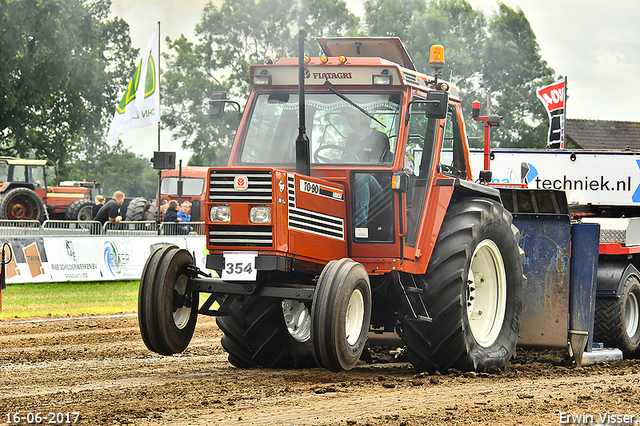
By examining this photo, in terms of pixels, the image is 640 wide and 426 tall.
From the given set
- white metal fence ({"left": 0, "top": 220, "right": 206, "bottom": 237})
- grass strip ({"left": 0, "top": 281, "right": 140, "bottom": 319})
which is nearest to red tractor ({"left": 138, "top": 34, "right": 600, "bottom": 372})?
grass strip ({"left": 0, "top": 281, "right": 140, "bottom": 319})

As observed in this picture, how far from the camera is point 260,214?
6.50 meters

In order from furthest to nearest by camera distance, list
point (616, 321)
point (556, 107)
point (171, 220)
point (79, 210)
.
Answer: point (79, 210) → point (556, 107) → point (171, 220) → point (616, 321)

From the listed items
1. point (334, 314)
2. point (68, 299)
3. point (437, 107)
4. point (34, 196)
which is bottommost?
point (68, 299)

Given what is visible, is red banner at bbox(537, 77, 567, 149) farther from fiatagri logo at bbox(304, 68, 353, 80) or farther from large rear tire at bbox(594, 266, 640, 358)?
fiatagri logo at bbox(304, 68, 353, 80)

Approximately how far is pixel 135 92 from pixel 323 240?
1673 centimetres

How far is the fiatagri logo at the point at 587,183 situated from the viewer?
15668mm

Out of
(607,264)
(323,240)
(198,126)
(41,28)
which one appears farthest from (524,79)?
(323,240)

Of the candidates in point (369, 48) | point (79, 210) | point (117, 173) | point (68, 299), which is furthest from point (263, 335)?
point (117, 173)

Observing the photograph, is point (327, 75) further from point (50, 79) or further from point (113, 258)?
point (50, 79)

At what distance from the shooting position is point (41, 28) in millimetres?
36969

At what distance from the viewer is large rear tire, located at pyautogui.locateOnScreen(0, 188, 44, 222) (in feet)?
86.1

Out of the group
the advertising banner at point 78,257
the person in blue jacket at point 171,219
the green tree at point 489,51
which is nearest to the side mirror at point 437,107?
the advertising banner at point 78,257

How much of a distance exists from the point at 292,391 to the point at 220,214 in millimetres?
1428

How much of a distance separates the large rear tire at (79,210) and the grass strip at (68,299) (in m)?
10.7
